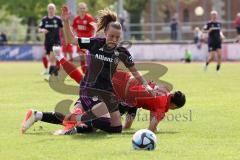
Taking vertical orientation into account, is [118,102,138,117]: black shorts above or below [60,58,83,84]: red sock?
below

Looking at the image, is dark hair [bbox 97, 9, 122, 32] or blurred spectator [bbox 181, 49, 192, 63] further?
blurred spectator [bbox 181, 49, 192, 63]

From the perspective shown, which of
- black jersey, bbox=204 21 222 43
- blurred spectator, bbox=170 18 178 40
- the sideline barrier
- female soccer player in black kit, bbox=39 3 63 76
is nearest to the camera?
female soccer player in black kit, bbox=39 3 63 76

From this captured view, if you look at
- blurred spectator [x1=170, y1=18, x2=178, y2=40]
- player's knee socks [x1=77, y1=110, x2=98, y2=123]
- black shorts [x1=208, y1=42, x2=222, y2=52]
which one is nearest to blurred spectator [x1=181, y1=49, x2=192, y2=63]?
blurred spectator [x1=170, y1=18, x2=178, y2=40]

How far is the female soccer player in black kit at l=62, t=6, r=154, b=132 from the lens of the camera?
11.4 metres

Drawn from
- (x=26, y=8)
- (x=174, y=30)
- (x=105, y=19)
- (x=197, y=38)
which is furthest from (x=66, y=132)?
(x=26, y=8)

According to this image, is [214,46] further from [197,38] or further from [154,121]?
[154,121]

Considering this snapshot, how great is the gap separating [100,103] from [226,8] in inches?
1761

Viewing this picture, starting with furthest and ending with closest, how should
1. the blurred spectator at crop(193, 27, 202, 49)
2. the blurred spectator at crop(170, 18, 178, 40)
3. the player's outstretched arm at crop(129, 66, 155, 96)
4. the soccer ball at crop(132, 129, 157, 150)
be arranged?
the blurred spectator at crop(170, 18, 178, 40) < the blurred spectator at crop(193, 27, 202, 49) < the player's outstretched arm at crop(129, 66, 155, 96) < the soccer ball at crop(132, 129, 157, 150)

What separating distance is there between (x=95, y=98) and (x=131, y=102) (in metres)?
0.80

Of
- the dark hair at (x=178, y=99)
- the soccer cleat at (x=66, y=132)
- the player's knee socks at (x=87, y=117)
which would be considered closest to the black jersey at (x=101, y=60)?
the player's knee socks at (x=87, y=117)

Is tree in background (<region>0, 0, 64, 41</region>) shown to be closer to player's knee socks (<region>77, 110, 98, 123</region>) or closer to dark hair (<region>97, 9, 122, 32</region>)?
dark hair (<region>97, 9, 122, 32</region>)

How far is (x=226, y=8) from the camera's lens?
180ft

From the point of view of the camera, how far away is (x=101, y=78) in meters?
11.5

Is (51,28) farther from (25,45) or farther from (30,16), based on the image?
(30,16)
